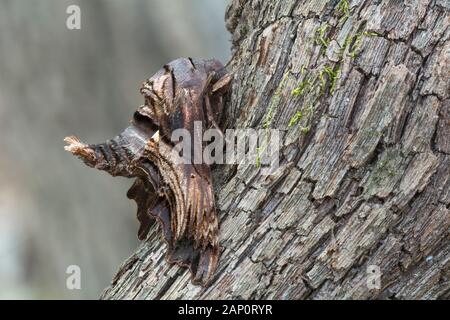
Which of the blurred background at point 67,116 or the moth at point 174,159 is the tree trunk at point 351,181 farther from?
the blurred background at point 67,116

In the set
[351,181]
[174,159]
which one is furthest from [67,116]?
[351,181]

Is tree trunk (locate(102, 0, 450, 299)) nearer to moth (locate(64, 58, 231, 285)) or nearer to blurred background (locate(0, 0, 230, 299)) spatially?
moth (locate(64, 58, 231, 285))

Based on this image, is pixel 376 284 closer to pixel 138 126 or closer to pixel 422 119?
pixel 422 119

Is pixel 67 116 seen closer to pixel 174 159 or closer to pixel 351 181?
pixel 174 159

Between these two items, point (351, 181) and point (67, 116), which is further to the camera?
point (67, 116)

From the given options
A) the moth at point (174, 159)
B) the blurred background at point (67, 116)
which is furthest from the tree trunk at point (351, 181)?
the blurred background at point (67, 116)

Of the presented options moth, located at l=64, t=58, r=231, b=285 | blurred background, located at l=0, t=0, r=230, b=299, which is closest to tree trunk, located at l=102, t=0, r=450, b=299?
moth, located at l=64, t=58, r=231, b=285

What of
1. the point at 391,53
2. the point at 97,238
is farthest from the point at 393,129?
the point at 97,238
